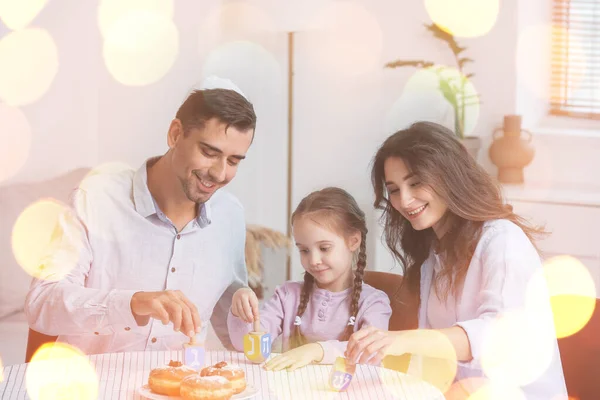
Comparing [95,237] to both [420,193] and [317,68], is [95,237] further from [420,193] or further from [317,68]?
[317,68]

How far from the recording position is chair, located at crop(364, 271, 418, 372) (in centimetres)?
206

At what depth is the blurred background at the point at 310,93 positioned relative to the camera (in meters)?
3.28

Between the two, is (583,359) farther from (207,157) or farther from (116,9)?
(116,9)

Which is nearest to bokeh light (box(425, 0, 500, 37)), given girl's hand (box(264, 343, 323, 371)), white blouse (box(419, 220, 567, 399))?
white blouse (box(419, 220, 567, 399))

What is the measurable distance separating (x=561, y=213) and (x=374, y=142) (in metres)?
1.04

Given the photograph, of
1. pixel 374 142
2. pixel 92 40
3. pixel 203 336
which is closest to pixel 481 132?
pixel 374 142

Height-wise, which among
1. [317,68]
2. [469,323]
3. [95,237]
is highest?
[317,68]

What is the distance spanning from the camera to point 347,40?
4.07 metres

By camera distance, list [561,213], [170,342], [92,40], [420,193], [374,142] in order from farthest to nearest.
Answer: [374,142] < [92,40] < [561,213] < [170,342] < [420,193]

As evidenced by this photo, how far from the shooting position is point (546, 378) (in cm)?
179

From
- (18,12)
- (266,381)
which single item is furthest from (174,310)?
(18,12)

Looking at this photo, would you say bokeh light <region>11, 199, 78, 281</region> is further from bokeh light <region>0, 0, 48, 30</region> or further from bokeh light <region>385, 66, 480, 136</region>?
bokeh light <region>385, 66, 480, 136</region>

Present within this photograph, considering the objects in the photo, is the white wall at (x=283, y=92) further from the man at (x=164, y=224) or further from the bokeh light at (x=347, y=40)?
the man at (x=164, y=224)

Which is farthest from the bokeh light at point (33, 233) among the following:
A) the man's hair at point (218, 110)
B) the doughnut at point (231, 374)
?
the doughnut at point (231, 374)
